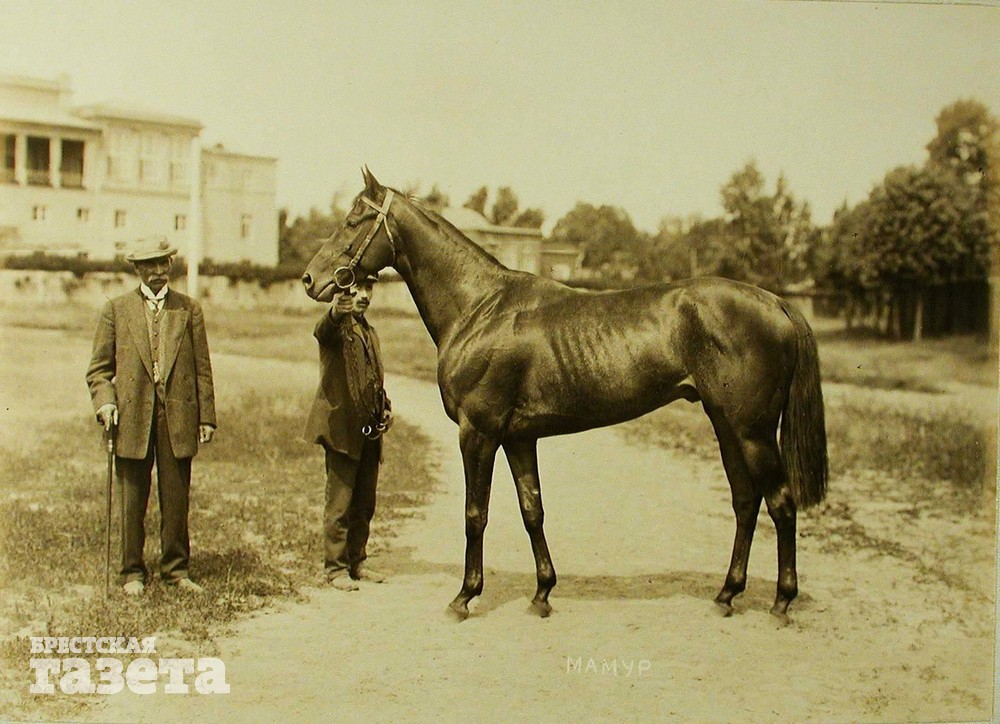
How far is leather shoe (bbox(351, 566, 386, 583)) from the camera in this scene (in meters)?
4.48

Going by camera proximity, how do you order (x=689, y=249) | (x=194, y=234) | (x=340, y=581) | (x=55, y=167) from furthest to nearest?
(x=689, y=249), (x=194, y=234), (x=55, y=167), (x=340, y=581)

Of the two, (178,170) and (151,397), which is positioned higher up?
(178,170)

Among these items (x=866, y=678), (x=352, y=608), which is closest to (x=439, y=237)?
(x=352, y=608)

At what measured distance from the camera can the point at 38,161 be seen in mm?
4559

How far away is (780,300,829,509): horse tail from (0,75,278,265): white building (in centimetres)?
274

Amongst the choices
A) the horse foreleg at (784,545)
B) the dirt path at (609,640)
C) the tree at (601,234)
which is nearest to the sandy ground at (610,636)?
the dirt path at (609,640)

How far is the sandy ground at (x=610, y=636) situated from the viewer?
4059mm

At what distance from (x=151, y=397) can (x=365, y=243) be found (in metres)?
1.21

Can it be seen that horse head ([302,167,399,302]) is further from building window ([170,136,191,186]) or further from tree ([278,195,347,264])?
building window ([170,136,191,186])

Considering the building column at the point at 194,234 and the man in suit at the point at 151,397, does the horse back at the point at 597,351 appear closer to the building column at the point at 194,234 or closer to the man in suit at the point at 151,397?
the man in suit at the point at 151,397

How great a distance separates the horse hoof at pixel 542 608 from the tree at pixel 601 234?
1.86m

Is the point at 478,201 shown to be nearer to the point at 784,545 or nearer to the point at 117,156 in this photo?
the point at 117,156

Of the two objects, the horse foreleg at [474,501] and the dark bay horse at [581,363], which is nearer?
the dark bay horse at [581,363]

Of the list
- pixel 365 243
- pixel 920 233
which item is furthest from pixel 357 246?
pixel 920 233
